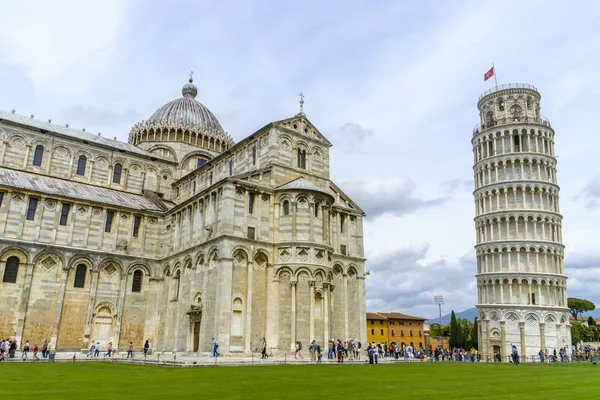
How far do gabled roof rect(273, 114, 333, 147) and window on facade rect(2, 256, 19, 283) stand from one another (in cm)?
2071

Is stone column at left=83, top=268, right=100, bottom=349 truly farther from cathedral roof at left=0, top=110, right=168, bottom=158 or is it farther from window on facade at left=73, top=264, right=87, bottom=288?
cathedral roof at left=0, top=110, right=168, bottom=158

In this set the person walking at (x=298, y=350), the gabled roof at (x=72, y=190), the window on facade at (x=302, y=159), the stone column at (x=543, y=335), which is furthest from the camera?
the stone column at (x=543, y=335)

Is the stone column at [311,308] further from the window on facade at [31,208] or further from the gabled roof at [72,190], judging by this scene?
the window on facade at [31,208]

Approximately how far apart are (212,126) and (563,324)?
4445cm

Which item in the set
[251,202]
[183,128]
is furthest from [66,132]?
[251,202]

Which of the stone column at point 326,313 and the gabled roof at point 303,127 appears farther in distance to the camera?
the gabled roof at point 303,127

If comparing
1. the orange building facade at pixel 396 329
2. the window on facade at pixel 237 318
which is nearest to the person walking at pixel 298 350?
the window on facade at pixel 237 318

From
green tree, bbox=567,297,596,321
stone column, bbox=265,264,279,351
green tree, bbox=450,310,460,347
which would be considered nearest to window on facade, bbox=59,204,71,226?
stone column, bbox=265,264,279,351

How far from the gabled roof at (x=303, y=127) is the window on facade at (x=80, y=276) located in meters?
18.1

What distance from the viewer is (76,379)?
14.3 metres

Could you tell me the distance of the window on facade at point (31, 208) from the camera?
3459 cm

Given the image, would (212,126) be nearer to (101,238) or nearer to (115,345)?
(101,238)

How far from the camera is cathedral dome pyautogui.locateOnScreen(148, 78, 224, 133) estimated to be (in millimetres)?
50844

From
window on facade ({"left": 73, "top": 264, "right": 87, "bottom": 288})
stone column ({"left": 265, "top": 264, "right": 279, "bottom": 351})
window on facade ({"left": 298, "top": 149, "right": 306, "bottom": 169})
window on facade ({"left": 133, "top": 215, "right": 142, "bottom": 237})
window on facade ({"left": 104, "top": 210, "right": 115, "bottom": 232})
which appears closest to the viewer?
stone column ({"left": 265, "top": 264, "right": 279, "bottom": 351})
